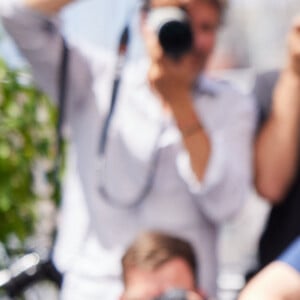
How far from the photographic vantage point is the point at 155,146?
195 centimetres

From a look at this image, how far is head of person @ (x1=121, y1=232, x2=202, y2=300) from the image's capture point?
6.14 ft

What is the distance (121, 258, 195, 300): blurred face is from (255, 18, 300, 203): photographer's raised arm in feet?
0.67

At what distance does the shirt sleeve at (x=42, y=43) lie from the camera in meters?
2.03

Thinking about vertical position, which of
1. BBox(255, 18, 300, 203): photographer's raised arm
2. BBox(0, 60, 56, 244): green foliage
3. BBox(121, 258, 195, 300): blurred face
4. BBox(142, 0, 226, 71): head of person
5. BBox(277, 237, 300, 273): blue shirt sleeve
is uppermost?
BBox(142, 0, 226, 71): head of person

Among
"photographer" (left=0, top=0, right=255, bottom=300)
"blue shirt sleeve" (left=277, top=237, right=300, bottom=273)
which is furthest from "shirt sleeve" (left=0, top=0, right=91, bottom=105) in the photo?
"blue shirt sleeve" (left=277, top=237, right=300, bottom=273)

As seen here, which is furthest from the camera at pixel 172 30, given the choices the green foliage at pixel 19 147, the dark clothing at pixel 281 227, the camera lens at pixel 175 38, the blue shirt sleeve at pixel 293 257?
the green foliage at pixel 19 147

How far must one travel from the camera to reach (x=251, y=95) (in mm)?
2021

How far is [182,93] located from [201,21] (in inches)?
6.2

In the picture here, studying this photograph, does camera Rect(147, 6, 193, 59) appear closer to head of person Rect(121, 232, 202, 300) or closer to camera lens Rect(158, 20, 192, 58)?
camera lens Rect(158, 20, 192, 58)

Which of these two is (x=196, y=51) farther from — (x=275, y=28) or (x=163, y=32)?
(x=275, y=28)

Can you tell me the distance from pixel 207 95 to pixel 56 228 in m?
0.44

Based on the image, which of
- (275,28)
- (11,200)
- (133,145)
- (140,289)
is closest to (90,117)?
(133,145)

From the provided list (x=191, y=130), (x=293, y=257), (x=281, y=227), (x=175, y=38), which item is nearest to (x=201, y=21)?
(x=175, y=38)

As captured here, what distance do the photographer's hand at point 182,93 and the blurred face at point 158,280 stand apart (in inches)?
6.5
